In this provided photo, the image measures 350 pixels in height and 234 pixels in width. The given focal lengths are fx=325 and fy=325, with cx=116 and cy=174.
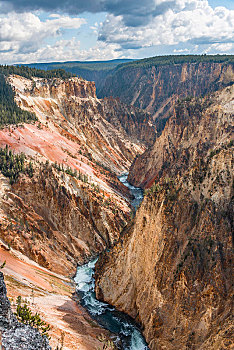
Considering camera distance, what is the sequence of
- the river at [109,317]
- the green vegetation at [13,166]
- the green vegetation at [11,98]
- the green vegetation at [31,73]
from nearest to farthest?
1. the river at [109,317]
2. the green vegetation at [13,166]
3. the green vegetation at [11,98]
4. the green vegetation at [31,73]

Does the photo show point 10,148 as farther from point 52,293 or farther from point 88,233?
point 52,293

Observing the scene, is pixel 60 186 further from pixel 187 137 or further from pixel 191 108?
pixel 191 108

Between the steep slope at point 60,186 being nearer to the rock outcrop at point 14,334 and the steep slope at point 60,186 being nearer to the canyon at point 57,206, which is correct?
the canyon at point 57,206

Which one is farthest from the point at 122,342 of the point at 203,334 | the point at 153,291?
the point at 203,334

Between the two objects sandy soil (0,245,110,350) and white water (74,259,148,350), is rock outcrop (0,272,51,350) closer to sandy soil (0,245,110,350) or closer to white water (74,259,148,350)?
sandy soil (0,245,110,350)

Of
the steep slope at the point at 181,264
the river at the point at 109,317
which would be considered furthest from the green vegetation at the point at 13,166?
the steep slope at the point at 181,264
